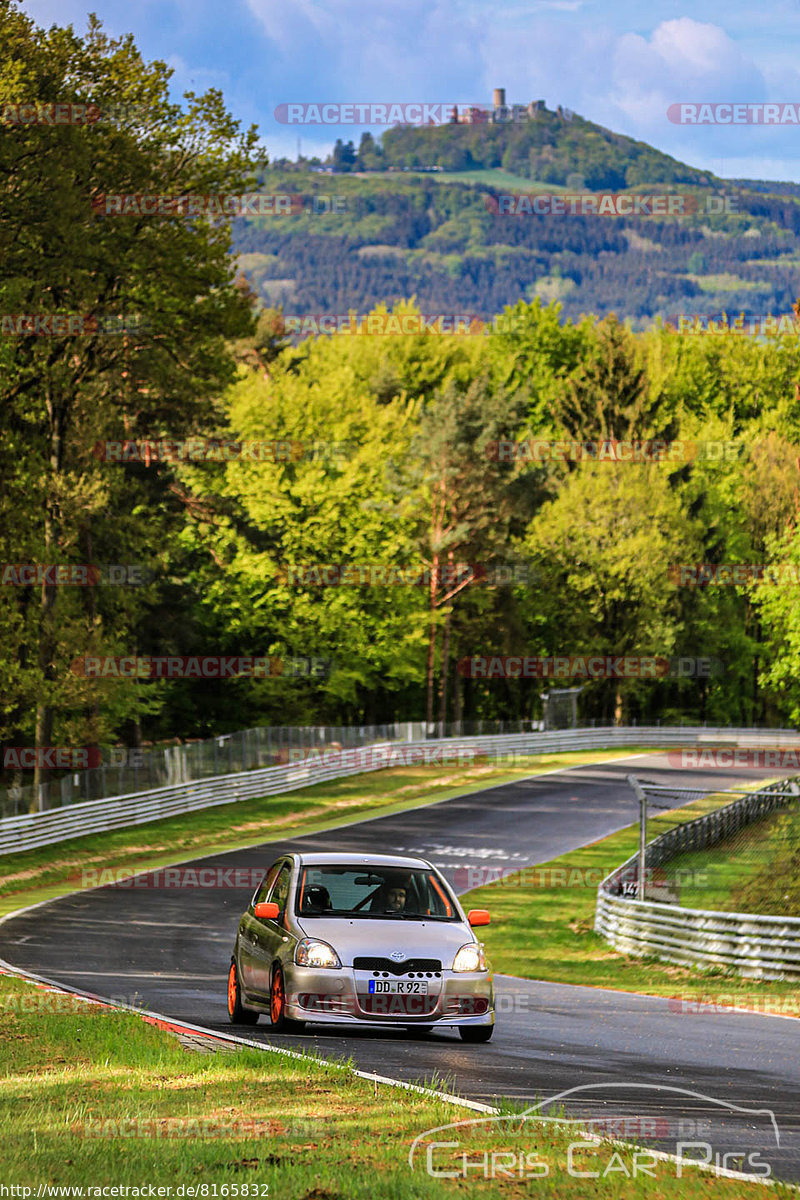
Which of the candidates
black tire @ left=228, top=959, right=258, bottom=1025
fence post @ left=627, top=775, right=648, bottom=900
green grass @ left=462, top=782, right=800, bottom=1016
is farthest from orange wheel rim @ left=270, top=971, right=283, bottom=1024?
fence post @ left=627, top=775, right=648, bottom=900

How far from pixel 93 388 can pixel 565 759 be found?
1157 inches

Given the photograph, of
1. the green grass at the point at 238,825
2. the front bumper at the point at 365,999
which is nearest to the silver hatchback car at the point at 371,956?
the front bumper at the point at 365,999

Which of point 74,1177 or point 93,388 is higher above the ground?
point 93,388

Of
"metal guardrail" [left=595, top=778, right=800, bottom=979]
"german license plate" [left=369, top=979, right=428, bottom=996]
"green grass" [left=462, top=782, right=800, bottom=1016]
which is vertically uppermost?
"german license plate" [left=369, top=979, right=428, bottom=996]

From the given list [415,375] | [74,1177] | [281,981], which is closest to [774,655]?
[415,375]

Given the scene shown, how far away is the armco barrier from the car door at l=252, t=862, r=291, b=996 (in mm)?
23723

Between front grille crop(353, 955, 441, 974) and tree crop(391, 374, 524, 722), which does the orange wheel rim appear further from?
tree crop(391, 374, 524, 722)

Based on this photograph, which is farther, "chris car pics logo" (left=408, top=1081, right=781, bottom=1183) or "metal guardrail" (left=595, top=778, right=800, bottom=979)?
"metal guardrail" (left=595, top=778, right=800, bottom=979)

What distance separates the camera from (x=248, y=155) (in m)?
40.0

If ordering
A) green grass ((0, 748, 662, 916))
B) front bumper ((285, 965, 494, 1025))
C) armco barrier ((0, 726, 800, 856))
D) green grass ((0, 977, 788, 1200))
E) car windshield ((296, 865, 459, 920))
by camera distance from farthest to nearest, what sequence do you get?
armco barrier ((0, 726, 800, 856)), green grass ((0, 748, 662, 916)), car windshield ((296, 865, 459, 920)), front bumper ((285, 965, 494, 1025)), green grass ((0, 977, 788, 1200))

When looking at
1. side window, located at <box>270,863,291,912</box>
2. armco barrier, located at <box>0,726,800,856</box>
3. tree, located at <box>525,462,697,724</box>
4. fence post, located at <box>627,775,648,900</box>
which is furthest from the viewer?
tree, located at <box>525,462,697,724</box>

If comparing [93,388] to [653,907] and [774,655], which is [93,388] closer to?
[653,907]

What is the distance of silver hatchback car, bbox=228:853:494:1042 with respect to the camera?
39.8ft

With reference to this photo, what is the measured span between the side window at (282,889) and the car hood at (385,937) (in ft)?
1.88
